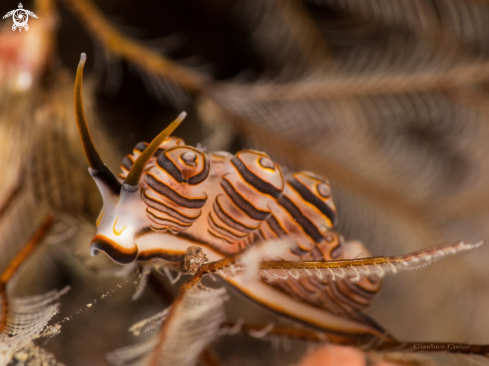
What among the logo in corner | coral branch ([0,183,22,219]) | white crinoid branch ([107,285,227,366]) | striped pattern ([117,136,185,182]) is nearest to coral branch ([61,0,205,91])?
the logo in corner

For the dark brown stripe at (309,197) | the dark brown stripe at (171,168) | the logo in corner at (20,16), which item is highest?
the logo in corner at (20,16)

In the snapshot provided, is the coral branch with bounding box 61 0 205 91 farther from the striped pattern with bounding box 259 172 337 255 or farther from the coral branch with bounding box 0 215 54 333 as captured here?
the striped pattern with bounding box 259 172 337 255

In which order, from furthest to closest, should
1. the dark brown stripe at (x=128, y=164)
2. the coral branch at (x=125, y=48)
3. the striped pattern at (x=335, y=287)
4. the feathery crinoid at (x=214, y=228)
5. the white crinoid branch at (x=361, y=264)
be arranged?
the coral branch at (x=125, y=48), the striped pattern at (x=335, y=287), the dark brown stripe at (x=128, y=164), the feathery crinoid at (x=214, y=228), the white crinoid branch at (x=361, y=264)

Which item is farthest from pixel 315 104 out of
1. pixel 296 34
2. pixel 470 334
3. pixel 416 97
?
pixel 470 334

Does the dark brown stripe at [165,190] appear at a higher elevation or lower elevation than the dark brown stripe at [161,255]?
higher

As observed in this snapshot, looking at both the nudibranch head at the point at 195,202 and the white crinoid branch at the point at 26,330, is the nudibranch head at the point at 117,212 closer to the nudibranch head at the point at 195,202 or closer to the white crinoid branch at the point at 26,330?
the nudibranch head at the point at 195,202

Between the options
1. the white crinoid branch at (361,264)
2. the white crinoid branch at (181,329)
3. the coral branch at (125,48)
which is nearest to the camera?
the white crinoid branch at (361,264)

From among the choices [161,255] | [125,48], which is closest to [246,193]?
[161,255]

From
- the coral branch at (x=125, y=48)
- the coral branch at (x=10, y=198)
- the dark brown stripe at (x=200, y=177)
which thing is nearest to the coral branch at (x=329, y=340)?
the dark brown stripe at (x=200, y=177)
